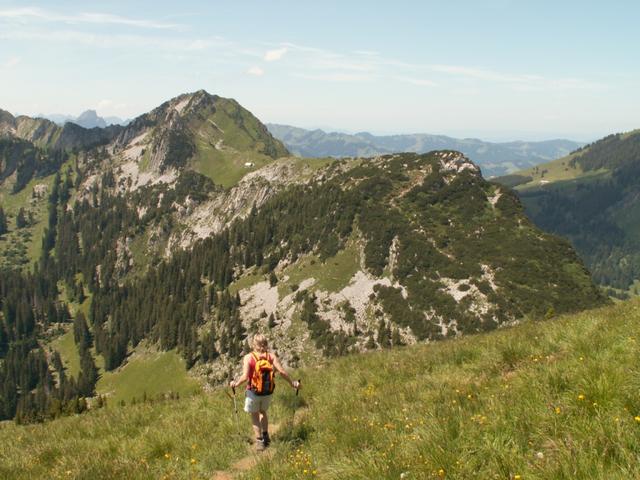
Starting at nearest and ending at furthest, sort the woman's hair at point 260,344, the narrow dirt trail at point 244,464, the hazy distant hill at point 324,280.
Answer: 1. the narrow dirt trail at point 244,464
2. the woman's hair at point 260,344
3. the hazy distant hill at point 324,280

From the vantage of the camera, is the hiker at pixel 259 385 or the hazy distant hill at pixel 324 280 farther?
the hazy distant hill at pixel 324 280

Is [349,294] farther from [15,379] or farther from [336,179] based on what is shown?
[15,379]

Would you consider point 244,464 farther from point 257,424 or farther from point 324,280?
point 324,280

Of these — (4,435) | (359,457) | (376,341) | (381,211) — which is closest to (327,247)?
(381,211)

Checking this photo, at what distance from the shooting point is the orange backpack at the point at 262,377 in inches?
408

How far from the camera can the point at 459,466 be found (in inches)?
242

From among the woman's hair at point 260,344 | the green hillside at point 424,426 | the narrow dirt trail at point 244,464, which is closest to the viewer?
the green hillside at point 424,426

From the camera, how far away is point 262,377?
34.2 feet

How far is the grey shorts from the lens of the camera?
10198 millimetres

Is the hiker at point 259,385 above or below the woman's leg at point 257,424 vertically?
above

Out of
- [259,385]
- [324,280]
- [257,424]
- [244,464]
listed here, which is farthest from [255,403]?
[324,280]

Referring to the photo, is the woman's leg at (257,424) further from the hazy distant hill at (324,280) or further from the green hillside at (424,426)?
the hazy distant hill at (324,280)

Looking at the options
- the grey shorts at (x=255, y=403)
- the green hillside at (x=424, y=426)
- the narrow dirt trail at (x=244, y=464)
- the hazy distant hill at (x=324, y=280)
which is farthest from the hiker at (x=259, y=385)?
the hazy distant hill at (x=324, y=280)

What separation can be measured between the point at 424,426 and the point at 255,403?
416 cm
